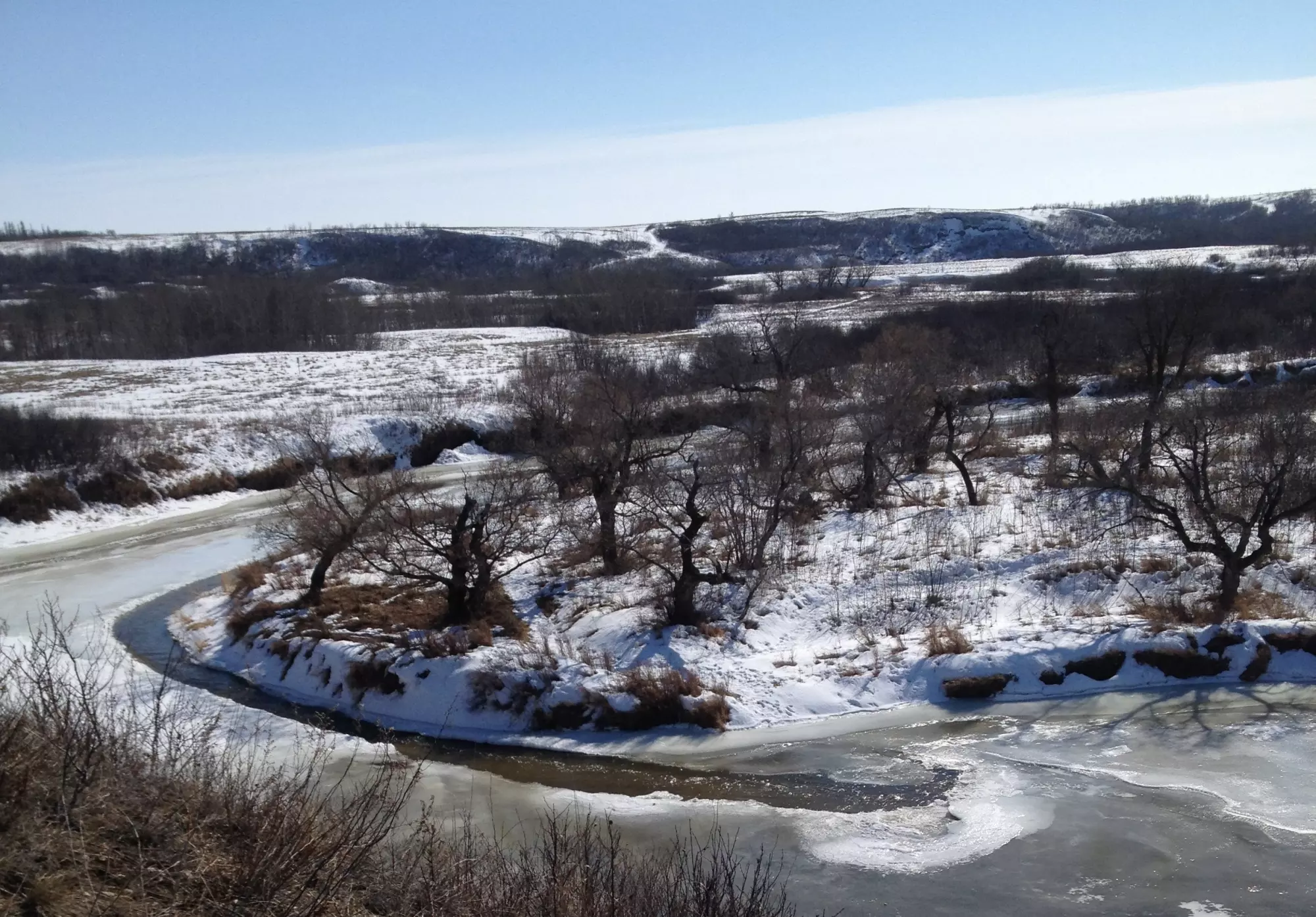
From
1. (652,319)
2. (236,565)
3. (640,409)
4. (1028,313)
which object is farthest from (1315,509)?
(652,319)

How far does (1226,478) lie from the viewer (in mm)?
20750

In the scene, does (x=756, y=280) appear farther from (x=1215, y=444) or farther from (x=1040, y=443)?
(x=1215, y=444)

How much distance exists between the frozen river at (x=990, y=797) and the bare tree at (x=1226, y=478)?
121 inches

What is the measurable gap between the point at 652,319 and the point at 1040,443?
4379 cm

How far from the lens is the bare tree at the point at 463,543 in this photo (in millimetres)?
18891

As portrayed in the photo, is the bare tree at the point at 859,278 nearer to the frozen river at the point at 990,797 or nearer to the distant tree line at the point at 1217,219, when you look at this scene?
the distant tree line at the point at 1217,219

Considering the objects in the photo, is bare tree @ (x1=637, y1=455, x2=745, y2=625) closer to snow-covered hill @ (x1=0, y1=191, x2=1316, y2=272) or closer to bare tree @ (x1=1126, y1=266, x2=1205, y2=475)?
bare tree @ (x1=1126, y1=266, x2=1205, y2=475)

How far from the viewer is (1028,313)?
5531cm

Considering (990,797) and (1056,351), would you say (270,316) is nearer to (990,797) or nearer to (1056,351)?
(1056,351)

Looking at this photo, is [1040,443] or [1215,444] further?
[1040,443]

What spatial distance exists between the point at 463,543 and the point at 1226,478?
15.9 metres

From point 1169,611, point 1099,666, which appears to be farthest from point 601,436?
point 1169,611

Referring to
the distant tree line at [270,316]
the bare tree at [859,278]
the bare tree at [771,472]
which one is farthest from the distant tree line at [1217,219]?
the bare tree at [771,472]

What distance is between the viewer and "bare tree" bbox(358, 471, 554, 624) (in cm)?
1889
